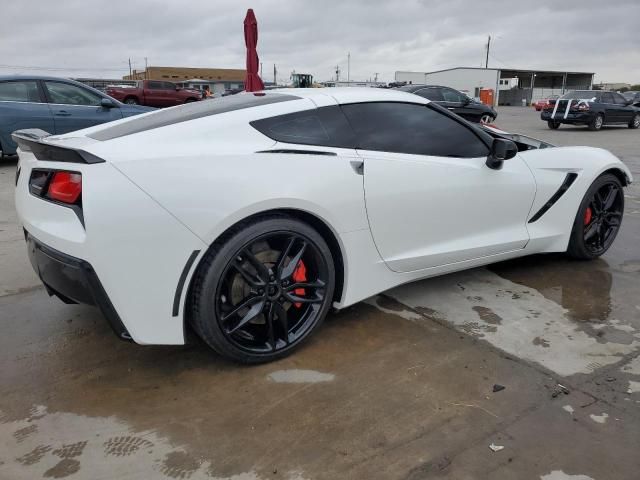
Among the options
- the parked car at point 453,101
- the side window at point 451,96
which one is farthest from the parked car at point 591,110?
the side window at point 451,96

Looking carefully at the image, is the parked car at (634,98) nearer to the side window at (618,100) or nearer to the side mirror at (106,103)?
the side window at (618,100)

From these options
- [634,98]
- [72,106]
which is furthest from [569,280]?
[634,98]

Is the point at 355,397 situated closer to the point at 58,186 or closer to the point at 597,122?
the point at 58,186

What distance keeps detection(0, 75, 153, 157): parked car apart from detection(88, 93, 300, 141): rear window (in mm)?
5879

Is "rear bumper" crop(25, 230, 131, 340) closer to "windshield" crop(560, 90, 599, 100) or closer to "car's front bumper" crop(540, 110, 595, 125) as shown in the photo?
"car's front bumper" crop(540, 110, 595, 125)

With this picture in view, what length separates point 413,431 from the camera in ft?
6.77

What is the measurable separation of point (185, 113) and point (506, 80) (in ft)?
214

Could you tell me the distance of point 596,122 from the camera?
17.6 m

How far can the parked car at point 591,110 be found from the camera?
17359 mm

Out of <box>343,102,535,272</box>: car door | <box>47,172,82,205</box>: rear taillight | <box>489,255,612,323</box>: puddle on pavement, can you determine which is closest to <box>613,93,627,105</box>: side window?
<box>489,255,612,323</box>: puddle on pavement

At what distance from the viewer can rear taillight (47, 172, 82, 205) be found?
214 cm

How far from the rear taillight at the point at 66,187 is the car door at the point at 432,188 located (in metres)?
1.35

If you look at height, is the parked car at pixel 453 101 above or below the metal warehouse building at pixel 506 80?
below

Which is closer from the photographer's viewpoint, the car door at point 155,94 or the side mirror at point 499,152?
the side mirror at point 499,152
